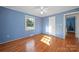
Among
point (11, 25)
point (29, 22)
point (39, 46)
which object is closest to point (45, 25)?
point (29, 22)

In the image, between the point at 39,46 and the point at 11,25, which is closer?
the point at 39,46

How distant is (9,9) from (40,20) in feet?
13.4

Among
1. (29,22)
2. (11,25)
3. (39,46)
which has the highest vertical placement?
(29,22)

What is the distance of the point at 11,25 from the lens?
14.6 feet

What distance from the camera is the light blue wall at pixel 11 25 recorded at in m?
3.96

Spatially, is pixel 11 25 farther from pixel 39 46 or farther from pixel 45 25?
pixel 45 25

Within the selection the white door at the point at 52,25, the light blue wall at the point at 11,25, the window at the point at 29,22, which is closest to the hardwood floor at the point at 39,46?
the light blue wall at the point at 11,25

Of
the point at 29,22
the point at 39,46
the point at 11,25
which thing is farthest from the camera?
the point at 29,22

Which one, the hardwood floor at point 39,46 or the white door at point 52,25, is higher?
the white door at point 52,25

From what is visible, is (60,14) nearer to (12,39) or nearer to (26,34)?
(26,34)

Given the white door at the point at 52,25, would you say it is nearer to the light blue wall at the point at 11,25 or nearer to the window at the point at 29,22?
the window at the point at 29,22

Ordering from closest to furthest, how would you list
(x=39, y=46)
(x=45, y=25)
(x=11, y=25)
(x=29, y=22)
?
(x=39, y=46) → (x=11, y=25) → (x=29, y=22) → (x=45, y=25)
